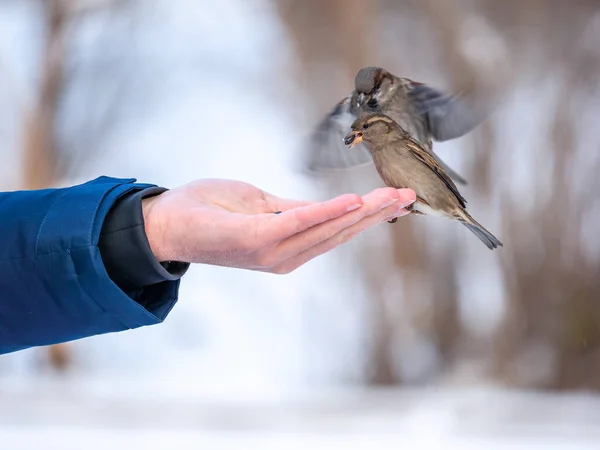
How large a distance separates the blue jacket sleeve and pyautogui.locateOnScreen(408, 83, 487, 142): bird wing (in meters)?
0.51

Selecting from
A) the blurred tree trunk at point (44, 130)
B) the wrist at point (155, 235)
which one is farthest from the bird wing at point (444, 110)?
the blurred tree trunk at point (44, 130)

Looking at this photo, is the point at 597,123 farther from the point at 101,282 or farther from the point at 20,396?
the point at 20,396

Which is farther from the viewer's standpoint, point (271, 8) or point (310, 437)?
point (271, 8)

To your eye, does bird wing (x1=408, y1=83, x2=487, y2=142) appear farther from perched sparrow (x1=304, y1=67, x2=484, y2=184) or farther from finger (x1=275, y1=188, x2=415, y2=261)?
finger (x1=275, y1=188, x2=415, y2=261)

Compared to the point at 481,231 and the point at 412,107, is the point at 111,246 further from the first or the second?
the point at 481,231

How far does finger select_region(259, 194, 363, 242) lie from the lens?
83cm

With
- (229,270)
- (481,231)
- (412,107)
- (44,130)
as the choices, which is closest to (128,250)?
(412,107)

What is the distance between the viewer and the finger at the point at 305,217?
83 cm

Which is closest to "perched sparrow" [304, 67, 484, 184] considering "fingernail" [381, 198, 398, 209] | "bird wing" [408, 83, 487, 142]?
"bird wing" [408, 83, 487, 142]

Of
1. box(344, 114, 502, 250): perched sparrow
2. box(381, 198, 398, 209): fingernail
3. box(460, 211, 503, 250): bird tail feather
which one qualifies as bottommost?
box(381, 198, 398, 209): fingernail

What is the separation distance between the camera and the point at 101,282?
0.88 metres

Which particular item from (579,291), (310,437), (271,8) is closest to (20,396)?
(310,437)

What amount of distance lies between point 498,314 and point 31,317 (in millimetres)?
1863

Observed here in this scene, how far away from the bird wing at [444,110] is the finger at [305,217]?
34 cm
